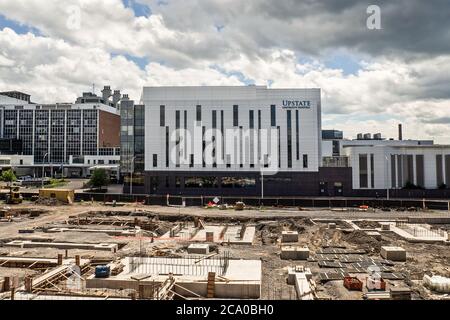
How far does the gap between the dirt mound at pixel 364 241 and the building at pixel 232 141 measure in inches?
1317

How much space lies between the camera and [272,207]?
5603cm

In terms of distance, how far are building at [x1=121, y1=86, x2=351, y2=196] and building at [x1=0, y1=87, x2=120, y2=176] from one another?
5161 centimetres

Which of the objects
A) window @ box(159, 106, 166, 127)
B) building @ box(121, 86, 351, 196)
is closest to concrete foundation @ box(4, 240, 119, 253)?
building @ box(121, 86, 351, 196)

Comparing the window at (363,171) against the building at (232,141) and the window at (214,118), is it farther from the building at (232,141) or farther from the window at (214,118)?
the window at (214,118)

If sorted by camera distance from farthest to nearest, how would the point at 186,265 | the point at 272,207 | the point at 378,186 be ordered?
the point at 378,186 < the point at 272,207 < the point at 186,265

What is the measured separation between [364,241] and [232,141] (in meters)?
40.0

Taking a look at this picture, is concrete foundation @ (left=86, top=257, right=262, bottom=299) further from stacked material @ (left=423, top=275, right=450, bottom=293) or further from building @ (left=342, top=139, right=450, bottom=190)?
building @ (left=342, top=139, right=450, bottom=190)

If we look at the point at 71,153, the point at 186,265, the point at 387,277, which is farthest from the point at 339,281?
the point at 71,153

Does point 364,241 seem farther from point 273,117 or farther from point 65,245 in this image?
point 273,117

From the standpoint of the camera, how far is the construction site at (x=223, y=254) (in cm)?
1894

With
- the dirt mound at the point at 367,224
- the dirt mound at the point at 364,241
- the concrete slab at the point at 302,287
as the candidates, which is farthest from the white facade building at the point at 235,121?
the concrete slab at the point at 302,287

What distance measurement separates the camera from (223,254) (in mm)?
28109
